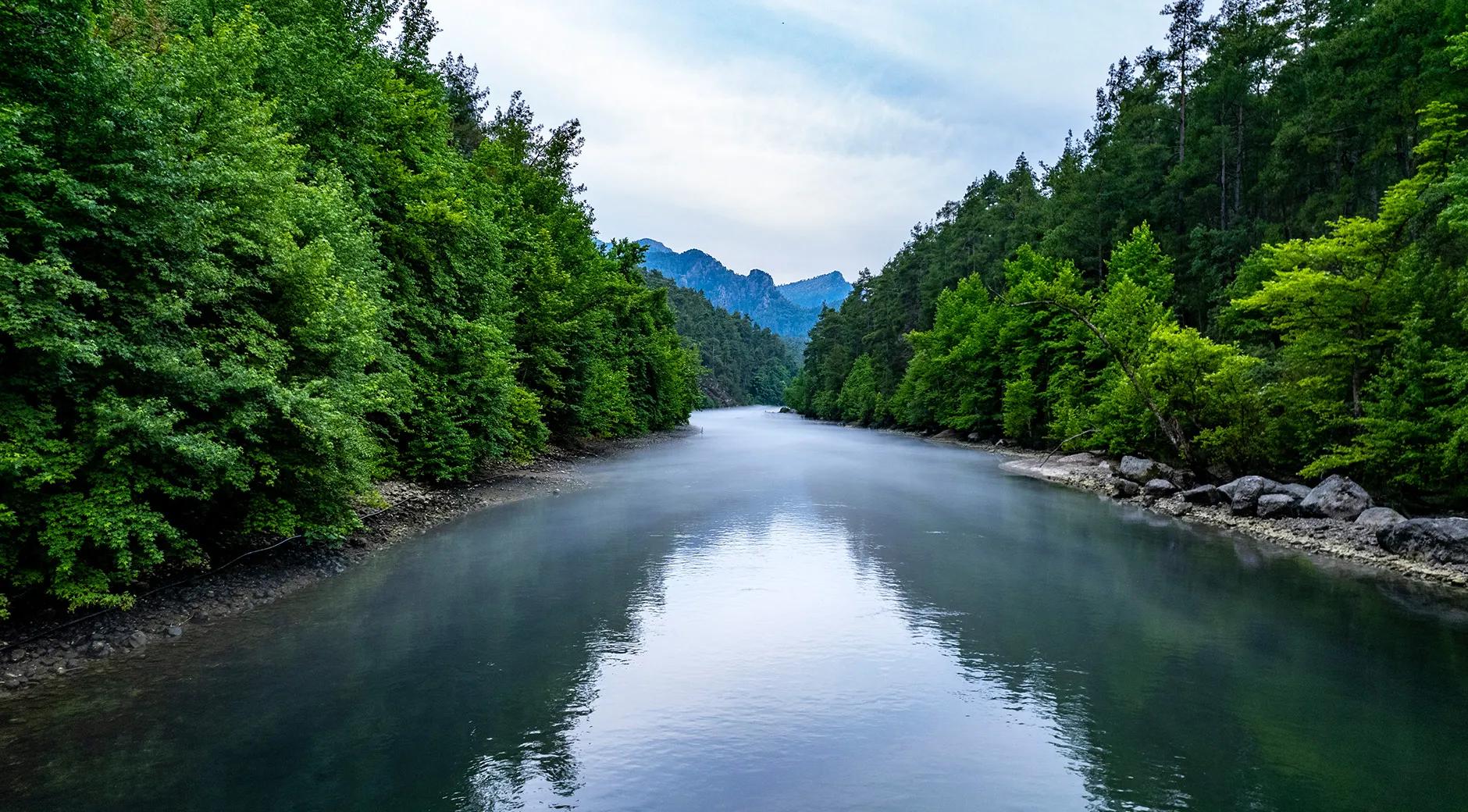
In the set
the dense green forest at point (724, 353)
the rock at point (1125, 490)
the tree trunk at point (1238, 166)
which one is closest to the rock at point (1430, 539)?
the rock at point (1125, 490)

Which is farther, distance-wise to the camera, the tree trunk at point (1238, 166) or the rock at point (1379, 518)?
the tree trunk at point (1238, 166)

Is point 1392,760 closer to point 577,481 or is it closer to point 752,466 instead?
point 577,481

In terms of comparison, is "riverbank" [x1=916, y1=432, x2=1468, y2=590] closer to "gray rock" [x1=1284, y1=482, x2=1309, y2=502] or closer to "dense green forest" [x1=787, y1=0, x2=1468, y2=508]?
"gray rock" [x1=1284, y1=482, x2=1309, y2=502]

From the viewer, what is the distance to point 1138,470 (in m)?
28.8

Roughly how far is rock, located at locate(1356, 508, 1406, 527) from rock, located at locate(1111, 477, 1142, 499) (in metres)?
8.56

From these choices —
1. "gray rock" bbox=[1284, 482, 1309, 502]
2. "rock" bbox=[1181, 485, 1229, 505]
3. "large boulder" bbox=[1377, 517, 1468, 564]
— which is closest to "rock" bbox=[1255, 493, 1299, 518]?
"gray rock" bbox=[1284, 482, 1309, 502]

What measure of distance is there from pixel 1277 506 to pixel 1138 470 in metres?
7.84

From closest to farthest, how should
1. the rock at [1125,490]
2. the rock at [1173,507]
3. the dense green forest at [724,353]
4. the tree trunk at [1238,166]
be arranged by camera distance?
the rock at [1173,507], the rock at [1125,490], the tree trunk at [1238,166], the dense green forest at [724,353]

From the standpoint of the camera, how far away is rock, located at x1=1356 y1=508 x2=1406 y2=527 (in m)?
17.4

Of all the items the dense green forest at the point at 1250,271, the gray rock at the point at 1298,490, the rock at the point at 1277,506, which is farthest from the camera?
the gray rock at the point at 1298,490

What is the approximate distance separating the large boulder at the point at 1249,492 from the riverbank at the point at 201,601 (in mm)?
24039

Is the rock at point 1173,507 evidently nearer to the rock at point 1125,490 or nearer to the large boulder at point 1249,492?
the large boulder at point 1249,492

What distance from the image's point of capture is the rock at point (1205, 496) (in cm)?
2370

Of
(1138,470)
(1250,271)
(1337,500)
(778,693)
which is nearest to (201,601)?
(778,693)
